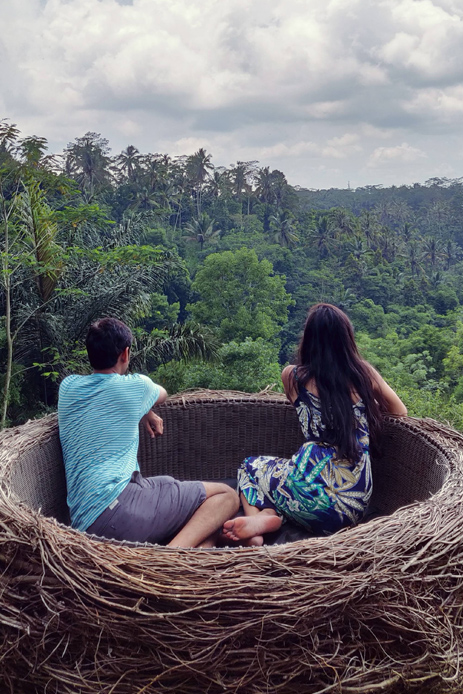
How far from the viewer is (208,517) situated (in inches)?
83.3

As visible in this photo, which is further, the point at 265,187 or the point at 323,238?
the point at 265,187

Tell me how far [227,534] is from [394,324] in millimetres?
30713

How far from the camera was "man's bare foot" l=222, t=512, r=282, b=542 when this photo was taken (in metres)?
2.00

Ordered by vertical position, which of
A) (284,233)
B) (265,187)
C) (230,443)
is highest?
(265,187)

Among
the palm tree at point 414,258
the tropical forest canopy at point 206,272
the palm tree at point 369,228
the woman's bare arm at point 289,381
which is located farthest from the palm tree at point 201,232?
the woman's bare arm at point 289,381

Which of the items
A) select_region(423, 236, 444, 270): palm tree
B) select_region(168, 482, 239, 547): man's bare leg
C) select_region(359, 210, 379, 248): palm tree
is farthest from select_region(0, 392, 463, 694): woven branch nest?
select_region(423, 236, 444, 270): palm tree

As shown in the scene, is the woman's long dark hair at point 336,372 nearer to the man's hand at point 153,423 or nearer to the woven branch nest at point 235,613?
the woven branch nest at point 235,613

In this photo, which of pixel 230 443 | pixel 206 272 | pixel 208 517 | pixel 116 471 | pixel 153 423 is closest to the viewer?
pixel 116 471

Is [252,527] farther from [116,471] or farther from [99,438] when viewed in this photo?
[99,438]

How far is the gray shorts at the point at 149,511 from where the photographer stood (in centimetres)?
198

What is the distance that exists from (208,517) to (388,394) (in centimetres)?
85

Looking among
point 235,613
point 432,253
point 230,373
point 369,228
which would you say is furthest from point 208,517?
point 432,253

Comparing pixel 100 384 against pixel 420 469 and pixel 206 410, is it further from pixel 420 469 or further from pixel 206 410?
pixel 420 469

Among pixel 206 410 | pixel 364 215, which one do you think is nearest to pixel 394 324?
pixel 364 215
